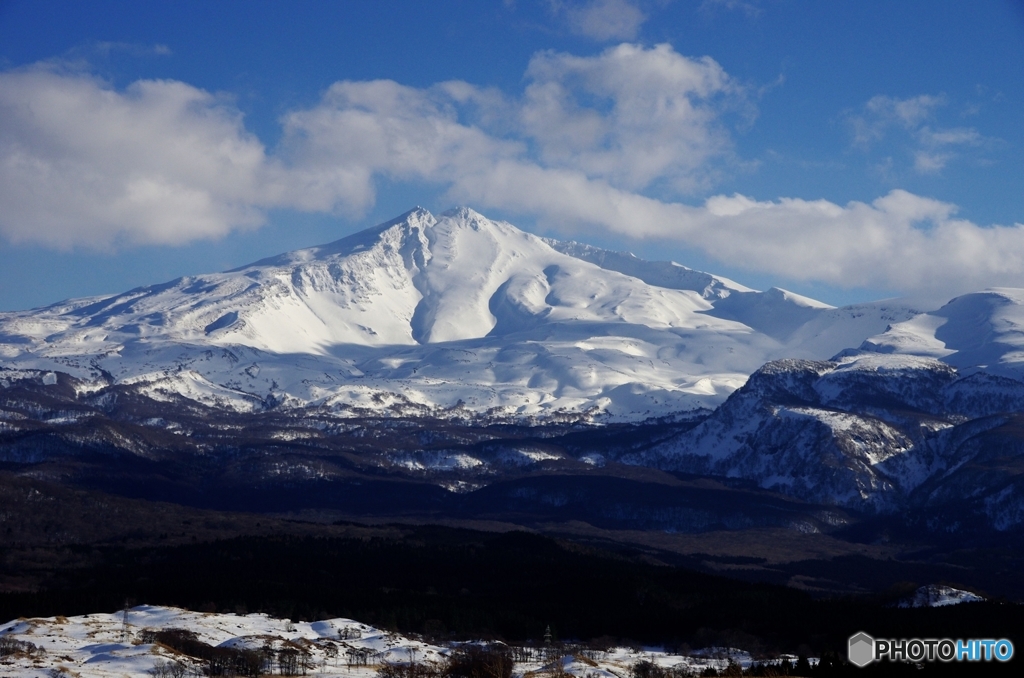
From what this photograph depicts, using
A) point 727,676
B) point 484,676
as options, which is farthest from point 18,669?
point 727,676

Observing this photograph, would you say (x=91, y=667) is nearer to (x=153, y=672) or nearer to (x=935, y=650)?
(x=153, y=672)

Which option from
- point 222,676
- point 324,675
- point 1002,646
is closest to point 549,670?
point 324,675

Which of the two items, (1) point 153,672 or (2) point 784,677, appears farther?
(1) point 153,672

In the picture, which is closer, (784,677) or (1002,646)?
(784,677)

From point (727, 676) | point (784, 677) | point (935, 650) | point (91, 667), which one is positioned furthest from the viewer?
point (91, 667)

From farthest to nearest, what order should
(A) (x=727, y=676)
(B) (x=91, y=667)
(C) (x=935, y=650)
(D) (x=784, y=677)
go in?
(B) (x=91, y=667)
(C) (x=935, y=650)
(A) (x=727, y=676)
(D) (x=784, y=677)

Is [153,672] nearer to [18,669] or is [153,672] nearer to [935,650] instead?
[18,669]
